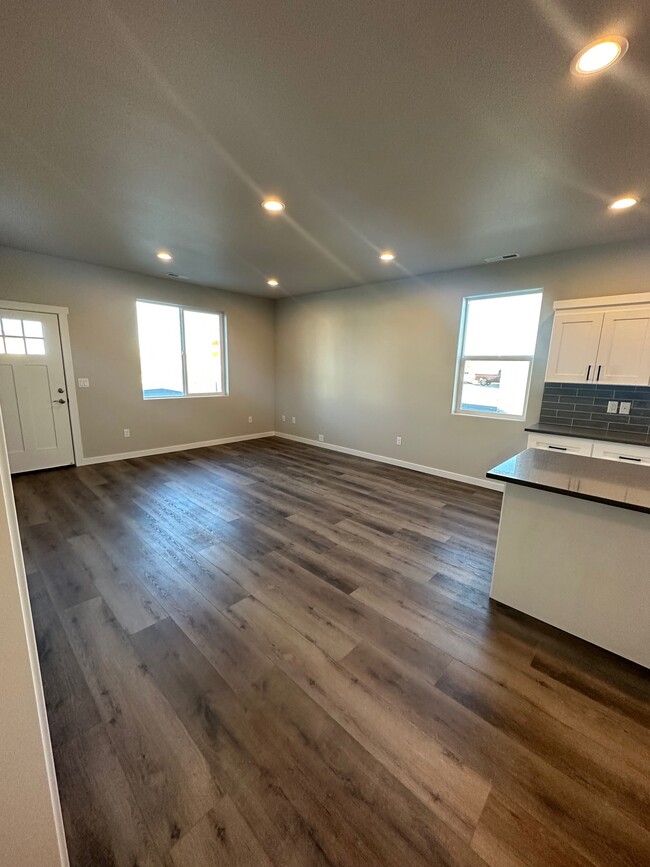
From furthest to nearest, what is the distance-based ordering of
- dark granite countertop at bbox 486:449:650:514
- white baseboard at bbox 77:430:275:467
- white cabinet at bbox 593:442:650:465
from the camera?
white baseboard at bbox 77:430:275:467
white cabinet at bbox 593:442:650:465
dark granite countertop at bbox 486:449:650:514

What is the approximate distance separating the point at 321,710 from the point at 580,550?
5.23ft

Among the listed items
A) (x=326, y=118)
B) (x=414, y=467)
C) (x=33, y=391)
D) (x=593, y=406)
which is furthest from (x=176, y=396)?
(x=593, y=406)

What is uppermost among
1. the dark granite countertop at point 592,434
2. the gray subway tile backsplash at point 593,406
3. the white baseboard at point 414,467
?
the gray subway tile backsplash at point 593,406

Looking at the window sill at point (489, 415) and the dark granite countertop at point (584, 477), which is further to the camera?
the window sill at point (489, 415)

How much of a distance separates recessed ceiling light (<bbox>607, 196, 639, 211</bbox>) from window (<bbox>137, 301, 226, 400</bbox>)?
5278mm

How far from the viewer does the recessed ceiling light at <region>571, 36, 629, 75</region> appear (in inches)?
51.8

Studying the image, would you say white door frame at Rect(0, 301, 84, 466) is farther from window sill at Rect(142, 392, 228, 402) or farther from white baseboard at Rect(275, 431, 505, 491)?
white baseboard at Rect(275, 431, 505, 491)

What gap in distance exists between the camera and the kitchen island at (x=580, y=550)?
1.75 metres

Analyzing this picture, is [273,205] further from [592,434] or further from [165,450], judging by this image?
[165,450]

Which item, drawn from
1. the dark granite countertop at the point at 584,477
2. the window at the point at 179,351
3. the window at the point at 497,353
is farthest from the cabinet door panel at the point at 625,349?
the window at the point at 179,351

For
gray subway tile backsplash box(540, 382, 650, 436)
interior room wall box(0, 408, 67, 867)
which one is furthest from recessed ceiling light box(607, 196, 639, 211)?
interior room wall box(0, 408, 67, 867)

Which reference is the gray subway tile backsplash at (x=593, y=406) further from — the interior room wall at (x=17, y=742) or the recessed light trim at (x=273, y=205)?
the interior room wall at (x=17, y=742)

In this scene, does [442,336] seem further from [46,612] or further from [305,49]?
[46,612]

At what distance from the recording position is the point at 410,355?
488 centimetres
